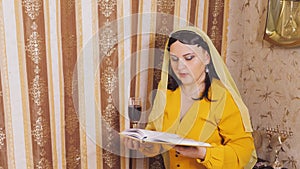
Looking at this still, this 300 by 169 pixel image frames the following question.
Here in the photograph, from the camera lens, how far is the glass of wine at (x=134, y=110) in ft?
5.42

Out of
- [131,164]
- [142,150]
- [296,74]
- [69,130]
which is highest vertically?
[296,74]

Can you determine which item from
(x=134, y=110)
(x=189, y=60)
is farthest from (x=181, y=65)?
(x=134, y=110)

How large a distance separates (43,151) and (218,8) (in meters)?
1.22

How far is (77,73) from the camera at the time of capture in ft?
5.39

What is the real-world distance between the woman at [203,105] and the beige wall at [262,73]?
1.21ft

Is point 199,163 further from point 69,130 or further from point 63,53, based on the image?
point 63,53

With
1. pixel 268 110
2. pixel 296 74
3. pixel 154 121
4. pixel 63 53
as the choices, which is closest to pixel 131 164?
pixel 154 121

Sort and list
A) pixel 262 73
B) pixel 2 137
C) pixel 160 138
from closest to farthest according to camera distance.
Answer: pixel 160 138, pixel 2 137, pixel 262 73

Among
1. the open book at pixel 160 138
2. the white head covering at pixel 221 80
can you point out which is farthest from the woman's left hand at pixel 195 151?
the white head covering at pixel 221 80

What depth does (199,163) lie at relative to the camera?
5.19ft

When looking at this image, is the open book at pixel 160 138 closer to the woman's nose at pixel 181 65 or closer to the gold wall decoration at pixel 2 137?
the woman's nose at pixel 181 65

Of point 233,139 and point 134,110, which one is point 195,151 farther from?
point 134,110

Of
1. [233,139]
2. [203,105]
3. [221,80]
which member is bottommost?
[233,139]

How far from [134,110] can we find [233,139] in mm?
466
